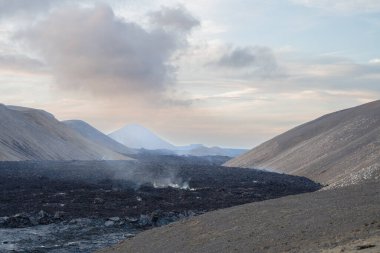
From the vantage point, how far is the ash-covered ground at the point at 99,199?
28594mm

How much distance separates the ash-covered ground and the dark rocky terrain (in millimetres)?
5065

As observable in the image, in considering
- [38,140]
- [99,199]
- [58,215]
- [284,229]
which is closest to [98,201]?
[99,199]

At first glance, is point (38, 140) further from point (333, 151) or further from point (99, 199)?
point (99, 199)

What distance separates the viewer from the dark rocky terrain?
16703 mm


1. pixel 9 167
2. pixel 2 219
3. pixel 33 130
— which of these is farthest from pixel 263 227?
pixel 33 130

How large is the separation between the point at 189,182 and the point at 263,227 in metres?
42.0

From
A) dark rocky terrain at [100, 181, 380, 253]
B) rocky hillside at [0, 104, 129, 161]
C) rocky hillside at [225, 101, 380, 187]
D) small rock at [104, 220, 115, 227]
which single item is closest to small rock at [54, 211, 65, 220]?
small rock at [104, 220, 115, 227]

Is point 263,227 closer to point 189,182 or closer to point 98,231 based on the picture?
point 98,231

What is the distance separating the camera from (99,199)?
143ft

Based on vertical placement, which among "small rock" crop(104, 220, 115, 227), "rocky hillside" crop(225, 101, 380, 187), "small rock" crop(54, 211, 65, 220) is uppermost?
"rocky hillside" crop(225, 101, 380, 187)

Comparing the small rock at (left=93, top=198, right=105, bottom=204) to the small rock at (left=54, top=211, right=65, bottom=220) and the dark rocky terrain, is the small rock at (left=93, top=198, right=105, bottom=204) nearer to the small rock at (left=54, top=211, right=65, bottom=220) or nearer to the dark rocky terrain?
the small rock at (left=54, top=211, right=65, bottom=220)

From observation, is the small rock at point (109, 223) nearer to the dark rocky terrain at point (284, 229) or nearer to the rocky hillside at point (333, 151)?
the dark rocky terrain at point (284, 229)

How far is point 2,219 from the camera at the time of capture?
32656 millimetres

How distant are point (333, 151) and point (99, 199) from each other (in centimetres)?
4783
